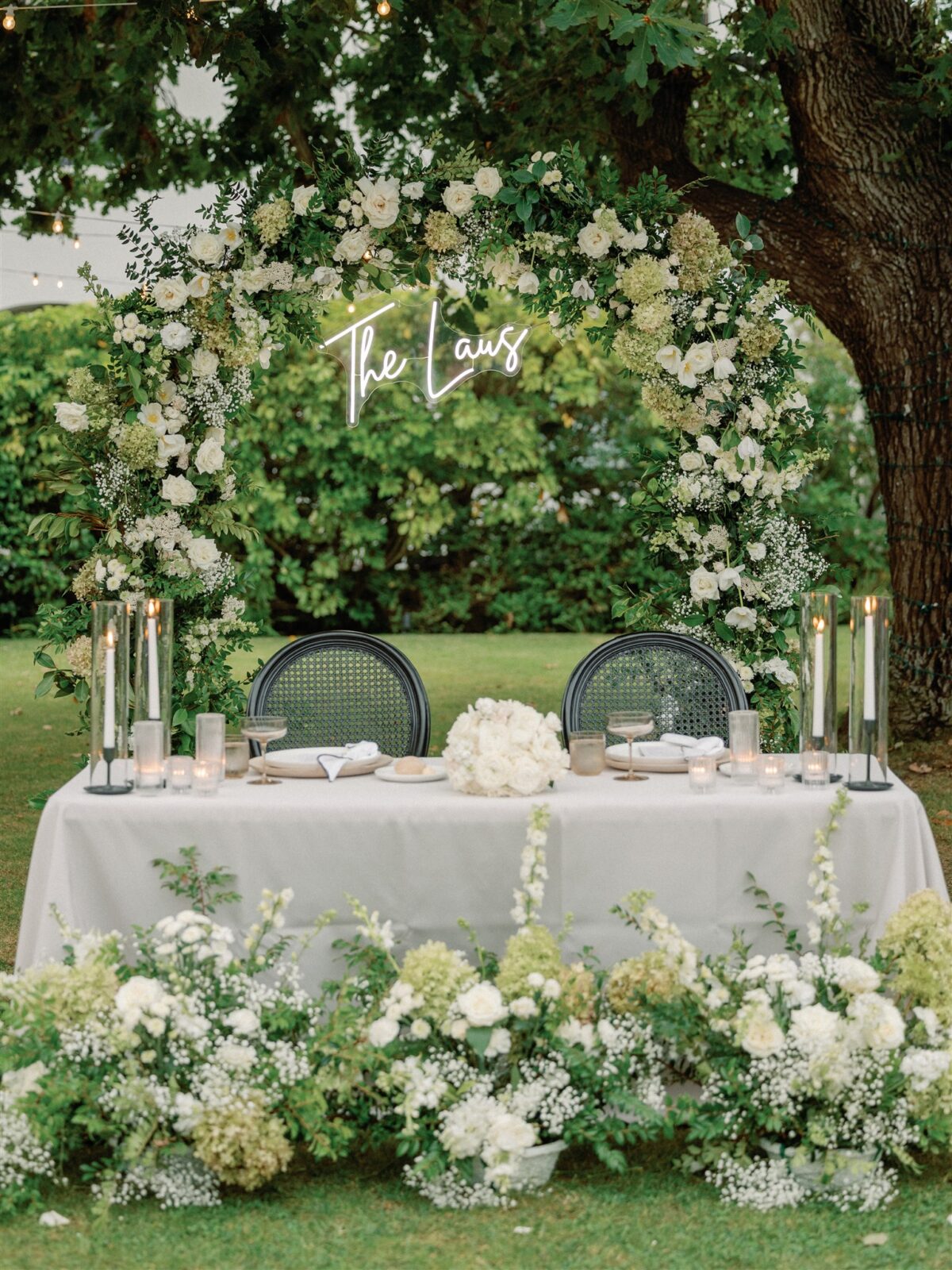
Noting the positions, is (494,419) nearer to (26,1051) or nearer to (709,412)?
(709,412)

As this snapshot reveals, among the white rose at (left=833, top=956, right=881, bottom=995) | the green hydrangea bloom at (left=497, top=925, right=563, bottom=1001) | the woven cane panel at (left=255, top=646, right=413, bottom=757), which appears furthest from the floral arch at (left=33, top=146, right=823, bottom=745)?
the green hydrangea bloom at (left=497, top=925, right=563, bottom=1001)

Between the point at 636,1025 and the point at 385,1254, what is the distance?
660 millimetres

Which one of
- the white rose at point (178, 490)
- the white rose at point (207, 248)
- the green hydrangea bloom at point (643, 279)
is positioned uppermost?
the white rose at point (207, 248)

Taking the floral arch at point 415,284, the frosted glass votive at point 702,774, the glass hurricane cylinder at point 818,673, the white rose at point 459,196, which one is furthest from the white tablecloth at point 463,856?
the white rose at point 459,196

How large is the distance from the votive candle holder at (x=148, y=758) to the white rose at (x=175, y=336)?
179cm

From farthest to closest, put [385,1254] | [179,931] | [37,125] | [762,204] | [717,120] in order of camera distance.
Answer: [717,120]
[37,125]
[762,204]
[179,931]
[385,1254]

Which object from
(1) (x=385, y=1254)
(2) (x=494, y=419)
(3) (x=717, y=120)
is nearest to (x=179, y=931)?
(1) (x=385, y=1254)

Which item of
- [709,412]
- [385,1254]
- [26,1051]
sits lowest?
[385,1254]

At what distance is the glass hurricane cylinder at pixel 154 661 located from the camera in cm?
334

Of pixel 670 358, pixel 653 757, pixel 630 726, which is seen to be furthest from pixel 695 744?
pixel 670 358

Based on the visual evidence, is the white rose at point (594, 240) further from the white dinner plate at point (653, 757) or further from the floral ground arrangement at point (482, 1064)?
the floral ground arrangement at point (482, 1064)

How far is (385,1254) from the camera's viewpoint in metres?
2.61

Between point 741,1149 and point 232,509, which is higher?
point 232,509

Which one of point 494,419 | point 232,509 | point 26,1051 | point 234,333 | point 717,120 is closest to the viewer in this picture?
point 26,1051
